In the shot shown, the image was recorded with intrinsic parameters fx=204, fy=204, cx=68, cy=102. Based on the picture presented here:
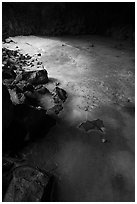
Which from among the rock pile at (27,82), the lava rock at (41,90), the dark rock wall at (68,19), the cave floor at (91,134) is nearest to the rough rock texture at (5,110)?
the cave floor at (91,134)

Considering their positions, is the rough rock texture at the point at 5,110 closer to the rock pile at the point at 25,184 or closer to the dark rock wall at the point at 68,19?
the rock pile at the point at 25,184

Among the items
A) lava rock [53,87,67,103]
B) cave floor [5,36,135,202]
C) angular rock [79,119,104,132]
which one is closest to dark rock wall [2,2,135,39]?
cave floor [5,36,135,202]

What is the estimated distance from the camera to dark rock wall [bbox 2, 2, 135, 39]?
1167 centimetres

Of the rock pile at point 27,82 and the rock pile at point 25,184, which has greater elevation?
the rock pile at point 27,82

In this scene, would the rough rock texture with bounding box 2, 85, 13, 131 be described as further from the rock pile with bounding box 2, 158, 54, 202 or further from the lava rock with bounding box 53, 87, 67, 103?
the lava rock with bounding box 53, 87, 67, 103

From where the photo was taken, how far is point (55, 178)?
4.04 metres

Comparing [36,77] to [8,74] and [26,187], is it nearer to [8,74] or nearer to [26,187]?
[8,74]

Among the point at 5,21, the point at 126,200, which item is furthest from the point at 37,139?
the point at 5,21

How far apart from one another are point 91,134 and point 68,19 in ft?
31.6

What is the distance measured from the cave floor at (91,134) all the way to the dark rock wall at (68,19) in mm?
3705

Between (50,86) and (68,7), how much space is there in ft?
24.8

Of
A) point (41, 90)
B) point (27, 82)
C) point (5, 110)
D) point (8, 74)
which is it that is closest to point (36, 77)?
point (27, 82)

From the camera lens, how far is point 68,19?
1259 centimetres

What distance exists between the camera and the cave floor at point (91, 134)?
157 inches
